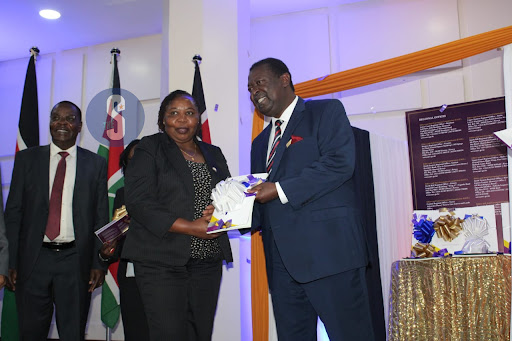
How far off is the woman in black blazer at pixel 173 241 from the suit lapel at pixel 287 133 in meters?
0.34

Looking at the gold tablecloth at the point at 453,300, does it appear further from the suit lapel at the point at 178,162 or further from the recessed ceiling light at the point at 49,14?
the recessed ceiling light at the point at 49,14

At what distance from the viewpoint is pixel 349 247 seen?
2.05 meters

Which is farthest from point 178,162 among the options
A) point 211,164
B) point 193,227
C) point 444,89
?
point 444,89

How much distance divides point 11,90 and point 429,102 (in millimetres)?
5773

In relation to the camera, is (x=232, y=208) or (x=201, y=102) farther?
(x=201, y=102)

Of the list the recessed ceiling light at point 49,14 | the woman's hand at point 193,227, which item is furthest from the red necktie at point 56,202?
the recessed ceiling light at point 49,14

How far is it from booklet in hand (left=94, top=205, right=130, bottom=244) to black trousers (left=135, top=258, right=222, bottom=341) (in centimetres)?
60

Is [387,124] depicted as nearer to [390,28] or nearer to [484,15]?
[390,28]

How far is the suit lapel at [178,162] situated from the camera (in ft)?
7.36

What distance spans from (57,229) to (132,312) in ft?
2.62

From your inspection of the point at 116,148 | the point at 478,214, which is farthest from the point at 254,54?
the point at 478,214

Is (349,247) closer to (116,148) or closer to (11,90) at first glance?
(116,148)

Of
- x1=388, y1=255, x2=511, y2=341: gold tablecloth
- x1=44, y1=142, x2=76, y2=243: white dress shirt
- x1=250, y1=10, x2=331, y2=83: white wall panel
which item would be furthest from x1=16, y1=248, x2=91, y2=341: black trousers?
x1=250, y1=10, x2=331, y2=83: white wall panel

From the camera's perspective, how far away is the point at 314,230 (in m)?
2.07
